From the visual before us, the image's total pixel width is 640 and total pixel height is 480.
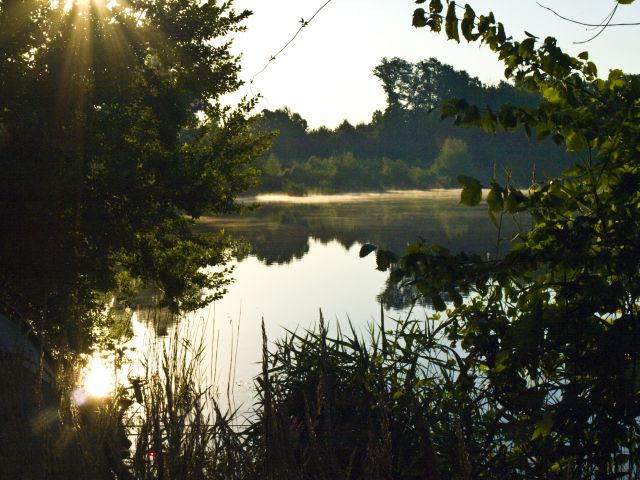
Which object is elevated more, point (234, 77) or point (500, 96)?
point (500, 96)

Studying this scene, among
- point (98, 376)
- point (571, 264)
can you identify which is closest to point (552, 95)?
point (571, 264)

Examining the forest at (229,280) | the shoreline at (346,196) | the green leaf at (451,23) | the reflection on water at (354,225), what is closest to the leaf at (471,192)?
the forest at (229,280)

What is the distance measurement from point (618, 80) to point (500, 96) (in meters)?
96.8

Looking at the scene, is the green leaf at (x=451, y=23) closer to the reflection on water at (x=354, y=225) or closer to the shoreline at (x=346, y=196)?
the reflection on water at (x=354, y=225)

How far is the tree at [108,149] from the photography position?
1074 centimetres

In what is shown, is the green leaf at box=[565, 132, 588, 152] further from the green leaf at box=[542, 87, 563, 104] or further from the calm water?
the calm water

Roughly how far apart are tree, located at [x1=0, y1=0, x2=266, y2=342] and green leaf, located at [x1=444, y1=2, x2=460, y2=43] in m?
6.37

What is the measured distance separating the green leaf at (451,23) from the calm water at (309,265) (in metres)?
1.04

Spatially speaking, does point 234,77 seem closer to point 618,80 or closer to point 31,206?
point 31,206

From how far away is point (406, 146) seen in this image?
97.9 metres

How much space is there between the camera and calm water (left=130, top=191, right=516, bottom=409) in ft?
53.4

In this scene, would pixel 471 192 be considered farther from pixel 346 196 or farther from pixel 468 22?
pixel 346 196

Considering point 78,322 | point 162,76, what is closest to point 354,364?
point 78,322

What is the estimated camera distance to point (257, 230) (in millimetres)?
41969
